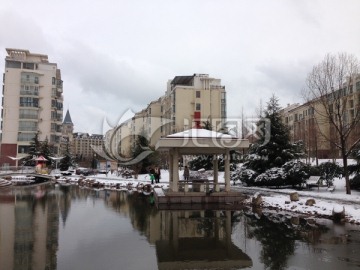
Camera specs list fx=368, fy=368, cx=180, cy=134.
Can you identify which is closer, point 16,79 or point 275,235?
point 275,235

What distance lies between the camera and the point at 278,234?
9766 millimetres

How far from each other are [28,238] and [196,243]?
4.02m

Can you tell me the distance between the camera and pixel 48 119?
59.3 metres

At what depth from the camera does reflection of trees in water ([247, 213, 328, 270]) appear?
292 inches

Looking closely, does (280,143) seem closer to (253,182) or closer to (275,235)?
(253,182)

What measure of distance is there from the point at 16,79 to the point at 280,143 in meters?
47.4

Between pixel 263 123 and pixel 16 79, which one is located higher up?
pixel 16 79

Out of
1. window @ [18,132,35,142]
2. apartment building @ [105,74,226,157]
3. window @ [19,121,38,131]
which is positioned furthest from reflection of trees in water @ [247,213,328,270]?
window @ [19,121,38,131]

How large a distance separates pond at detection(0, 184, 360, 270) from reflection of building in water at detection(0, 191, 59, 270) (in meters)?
0.02

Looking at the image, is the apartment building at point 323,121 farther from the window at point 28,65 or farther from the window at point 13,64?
the window at point 13,64

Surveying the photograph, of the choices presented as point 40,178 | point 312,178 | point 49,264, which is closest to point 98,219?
point 49,264

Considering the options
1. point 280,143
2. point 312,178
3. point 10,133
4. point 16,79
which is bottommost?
point 312,178

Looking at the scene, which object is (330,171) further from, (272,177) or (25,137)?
(25,137)

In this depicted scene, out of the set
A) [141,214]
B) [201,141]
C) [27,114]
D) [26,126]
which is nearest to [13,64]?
[27,114]
